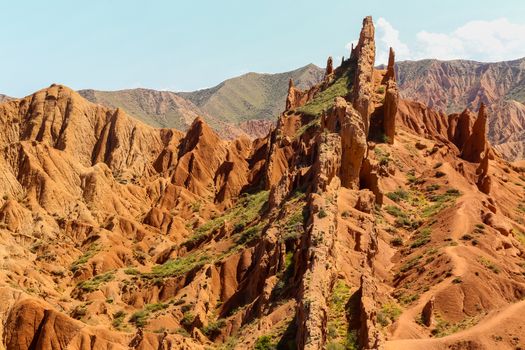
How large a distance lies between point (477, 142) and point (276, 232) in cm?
4410

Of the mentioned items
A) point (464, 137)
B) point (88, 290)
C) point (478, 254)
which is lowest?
point (88, 290)

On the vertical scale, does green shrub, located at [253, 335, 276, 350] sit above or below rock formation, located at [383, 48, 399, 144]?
below

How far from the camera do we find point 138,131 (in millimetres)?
120000

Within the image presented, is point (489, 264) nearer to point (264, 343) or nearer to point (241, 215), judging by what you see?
point (264, 343)

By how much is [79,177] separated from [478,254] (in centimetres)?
5545

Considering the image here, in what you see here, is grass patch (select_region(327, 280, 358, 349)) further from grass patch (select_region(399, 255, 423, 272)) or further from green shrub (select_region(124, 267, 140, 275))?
green shrub (select_region(124, 267, 140, 275))

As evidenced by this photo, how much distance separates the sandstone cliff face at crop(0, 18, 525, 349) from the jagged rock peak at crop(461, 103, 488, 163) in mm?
296


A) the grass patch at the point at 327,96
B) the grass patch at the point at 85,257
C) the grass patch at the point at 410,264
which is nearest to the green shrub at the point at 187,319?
the grass patch at the point at 410,264

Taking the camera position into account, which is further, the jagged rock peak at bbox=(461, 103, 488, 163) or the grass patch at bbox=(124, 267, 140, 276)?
the jagged rock peak at bbox=(461, 103, 488, 163)

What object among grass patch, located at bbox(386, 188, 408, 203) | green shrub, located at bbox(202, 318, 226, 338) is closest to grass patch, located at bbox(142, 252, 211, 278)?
green shrub, located at bbox(202, 318, 226, 338)

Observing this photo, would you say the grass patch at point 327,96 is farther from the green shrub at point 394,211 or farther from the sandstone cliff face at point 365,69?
the green shrub at point 394,211

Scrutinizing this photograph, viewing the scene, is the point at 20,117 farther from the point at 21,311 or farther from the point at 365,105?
the point at 21,311

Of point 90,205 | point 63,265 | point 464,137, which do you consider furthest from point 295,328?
point 464,137

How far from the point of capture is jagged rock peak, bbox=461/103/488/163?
85062 millimetres
